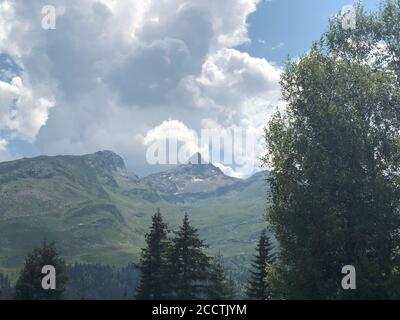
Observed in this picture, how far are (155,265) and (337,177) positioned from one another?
2357 cm

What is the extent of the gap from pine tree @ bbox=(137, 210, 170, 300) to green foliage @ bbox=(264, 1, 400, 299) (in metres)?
17.2

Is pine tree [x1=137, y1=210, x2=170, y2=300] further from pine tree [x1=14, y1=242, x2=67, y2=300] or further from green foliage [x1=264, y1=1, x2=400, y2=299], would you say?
green foliage [x1=264, y1=1, x2=400, y2=299]

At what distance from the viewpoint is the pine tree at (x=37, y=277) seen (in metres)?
43.8

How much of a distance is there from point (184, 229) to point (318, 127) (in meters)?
21.5

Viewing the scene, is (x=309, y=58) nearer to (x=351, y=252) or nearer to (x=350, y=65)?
(x=350, y=65)

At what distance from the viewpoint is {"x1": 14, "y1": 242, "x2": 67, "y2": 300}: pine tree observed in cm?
4375

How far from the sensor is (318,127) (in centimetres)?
2702

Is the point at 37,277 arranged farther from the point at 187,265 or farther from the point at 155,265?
the point at 187,265

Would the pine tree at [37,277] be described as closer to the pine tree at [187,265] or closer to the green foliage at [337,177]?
the pine tree at [187,265]

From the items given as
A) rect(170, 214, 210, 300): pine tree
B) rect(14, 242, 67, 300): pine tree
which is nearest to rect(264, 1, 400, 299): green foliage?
rect(170, 214, 210, 300): pine tree

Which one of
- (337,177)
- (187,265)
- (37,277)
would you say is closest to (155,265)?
(187,265)

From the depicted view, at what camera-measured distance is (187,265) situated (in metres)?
43.9

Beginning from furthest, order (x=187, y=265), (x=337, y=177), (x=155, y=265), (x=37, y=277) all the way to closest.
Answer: (x=37, y=277), (x=155, y=265), (x=187, y=265), (x=337, y=177)

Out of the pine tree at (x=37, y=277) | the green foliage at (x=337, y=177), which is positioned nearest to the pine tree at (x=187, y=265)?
the pine tree at (x=37, y=277)
